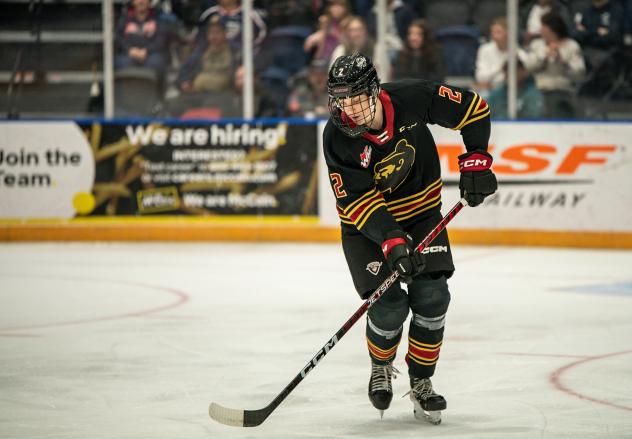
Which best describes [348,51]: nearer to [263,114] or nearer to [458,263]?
[263,114]

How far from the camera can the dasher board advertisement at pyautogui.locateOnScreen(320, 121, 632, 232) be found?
815 cm

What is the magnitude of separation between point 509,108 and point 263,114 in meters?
1.87

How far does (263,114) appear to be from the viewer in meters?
8.97

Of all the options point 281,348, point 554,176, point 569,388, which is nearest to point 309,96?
point 554,176

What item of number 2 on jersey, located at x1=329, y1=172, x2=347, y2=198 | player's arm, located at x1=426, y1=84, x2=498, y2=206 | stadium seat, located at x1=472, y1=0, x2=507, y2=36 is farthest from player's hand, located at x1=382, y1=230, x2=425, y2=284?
stadium seat, located at x1=472, y1=0, x2=507, y2=36

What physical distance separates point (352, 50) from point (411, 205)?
200 inches

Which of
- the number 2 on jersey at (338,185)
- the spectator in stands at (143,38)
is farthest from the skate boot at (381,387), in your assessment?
the spectator in stands at (143,38)

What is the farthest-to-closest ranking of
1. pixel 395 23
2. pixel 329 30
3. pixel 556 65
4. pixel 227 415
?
pixel 329 30
pixel 395 23
pixel 556 65
pixel 227 415

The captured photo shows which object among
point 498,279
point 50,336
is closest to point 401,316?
point 50,336

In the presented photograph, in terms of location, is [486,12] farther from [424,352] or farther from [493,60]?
[424,352]

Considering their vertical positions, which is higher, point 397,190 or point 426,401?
point 397,190

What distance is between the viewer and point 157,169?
8938mm

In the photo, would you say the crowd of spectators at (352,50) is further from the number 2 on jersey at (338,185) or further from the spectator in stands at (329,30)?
the number 2 on jersey at (338,185)

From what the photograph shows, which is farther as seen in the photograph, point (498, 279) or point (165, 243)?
point (165, 243)
